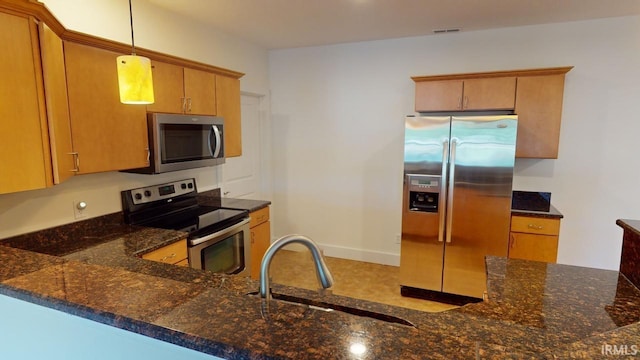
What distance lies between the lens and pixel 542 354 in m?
0.68

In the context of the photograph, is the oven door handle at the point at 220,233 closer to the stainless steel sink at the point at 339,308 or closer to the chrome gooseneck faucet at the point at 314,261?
the stainless steel sink at the point at 339,308

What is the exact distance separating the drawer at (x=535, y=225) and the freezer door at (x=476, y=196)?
0.09 metres

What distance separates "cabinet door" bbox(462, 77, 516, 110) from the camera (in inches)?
122

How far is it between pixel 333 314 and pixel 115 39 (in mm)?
2578

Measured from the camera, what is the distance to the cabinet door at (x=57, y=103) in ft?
5.36

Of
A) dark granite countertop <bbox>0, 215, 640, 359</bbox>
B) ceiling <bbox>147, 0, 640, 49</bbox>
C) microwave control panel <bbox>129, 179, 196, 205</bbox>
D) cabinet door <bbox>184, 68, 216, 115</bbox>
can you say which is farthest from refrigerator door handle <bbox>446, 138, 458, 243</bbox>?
microwave control panel <bbox>129, 179, 196, 205</bbox>

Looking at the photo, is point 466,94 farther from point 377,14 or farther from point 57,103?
point 57,103

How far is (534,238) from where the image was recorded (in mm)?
2928

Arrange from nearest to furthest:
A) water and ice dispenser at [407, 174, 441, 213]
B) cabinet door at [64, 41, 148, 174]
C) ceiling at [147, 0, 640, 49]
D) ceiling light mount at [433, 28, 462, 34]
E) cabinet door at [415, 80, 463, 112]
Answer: cabinet door at [64, 41, 148, 174] < ceiling at [147, 0, 640, 49] < water and ice dispenser at [407, 174, 441, 213] < cabinet door at [415, 80, 463, 112] < ceiling light mount at [433, 28, 462, 34]

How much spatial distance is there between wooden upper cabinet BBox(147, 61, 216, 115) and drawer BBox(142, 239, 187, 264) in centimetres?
96

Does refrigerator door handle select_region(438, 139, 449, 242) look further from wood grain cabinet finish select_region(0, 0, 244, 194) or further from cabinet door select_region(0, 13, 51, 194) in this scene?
cabinet door select_region(0, 13, 51, 194)

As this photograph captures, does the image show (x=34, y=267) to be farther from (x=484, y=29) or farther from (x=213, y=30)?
(x=484, y=29)

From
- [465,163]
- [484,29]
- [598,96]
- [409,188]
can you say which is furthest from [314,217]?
[598,96]

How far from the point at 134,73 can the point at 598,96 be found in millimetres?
3803
